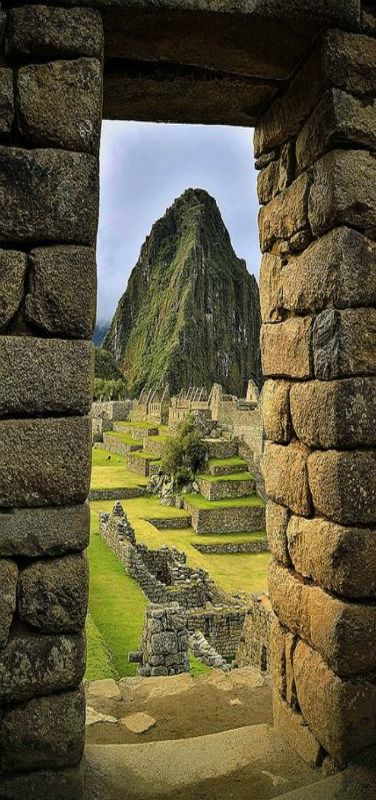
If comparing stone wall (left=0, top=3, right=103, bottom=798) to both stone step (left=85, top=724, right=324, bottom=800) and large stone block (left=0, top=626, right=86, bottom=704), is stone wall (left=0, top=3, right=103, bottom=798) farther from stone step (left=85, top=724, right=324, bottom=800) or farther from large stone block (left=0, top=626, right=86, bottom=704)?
stone step (left=85, top=724, right=324, bottom=800)

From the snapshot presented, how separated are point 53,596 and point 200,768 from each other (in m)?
1.54

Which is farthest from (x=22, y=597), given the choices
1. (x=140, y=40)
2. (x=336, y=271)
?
(x=140, y=40)

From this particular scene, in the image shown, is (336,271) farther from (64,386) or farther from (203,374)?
(203,374)

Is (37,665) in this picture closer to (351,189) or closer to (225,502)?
(351,189)

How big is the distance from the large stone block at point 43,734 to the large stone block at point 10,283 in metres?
1.75

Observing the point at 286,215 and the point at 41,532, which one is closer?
the point at 41,532

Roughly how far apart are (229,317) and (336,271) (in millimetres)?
193568

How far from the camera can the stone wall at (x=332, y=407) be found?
353 cm

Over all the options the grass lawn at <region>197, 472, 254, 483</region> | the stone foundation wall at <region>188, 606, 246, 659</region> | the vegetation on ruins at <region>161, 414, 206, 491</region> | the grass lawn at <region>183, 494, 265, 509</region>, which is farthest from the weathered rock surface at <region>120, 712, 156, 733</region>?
the vegetation on ruins at <region>161, 414, 206, 491</region>

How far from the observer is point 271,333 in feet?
14.9

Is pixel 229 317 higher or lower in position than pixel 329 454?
higher

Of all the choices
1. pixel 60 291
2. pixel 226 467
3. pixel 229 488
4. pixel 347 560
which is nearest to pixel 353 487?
pixel 347 560

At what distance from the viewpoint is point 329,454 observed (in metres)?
3.64

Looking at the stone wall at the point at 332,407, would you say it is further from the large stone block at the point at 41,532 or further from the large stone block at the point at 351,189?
the large stone block at the point at 41,532
